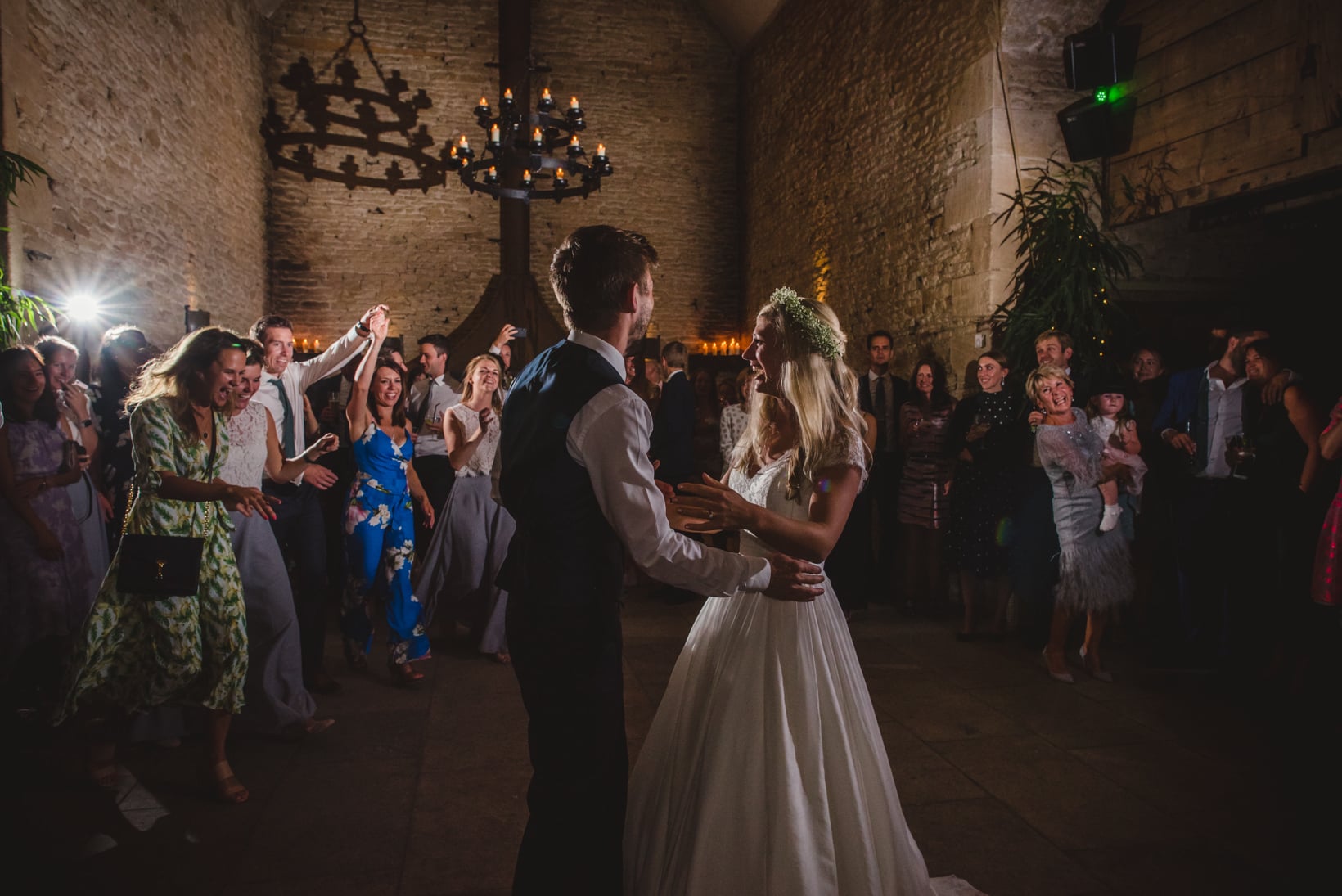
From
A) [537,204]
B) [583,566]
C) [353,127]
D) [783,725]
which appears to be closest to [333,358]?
[583,566]

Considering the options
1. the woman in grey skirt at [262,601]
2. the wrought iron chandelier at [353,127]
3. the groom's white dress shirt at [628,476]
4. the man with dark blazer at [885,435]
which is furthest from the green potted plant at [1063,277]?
the wrought iron chandelier at [353,127]

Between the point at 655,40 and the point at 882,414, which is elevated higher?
the point at 655,40

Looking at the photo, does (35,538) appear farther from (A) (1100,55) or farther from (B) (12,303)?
(A) (1100,55)

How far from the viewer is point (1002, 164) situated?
5.46 metres

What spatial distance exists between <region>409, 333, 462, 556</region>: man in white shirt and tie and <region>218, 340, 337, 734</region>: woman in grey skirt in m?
1.45

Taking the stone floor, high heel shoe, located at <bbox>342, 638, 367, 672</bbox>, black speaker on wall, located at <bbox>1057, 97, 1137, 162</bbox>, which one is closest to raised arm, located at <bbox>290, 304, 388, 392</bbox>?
high heel shoe, located at <bbox>342, 638, 367, 672</bbox>

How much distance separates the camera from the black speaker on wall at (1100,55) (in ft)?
17.2

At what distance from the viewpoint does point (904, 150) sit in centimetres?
673

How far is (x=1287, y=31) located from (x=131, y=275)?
26.4 feet

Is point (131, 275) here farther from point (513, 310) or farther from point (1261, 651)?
point (1261, 651)

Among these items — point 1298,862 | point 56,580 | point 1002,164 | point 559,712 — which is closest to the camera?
point 559,712

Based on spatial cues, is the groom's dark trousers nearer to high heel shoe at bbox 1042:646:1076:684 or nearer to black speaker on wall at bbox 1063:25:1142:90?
high heel shoe at bbox 1042:646:1076:684

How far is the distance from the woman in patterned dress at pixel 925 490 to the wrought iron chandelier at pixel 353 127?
7.51 metres

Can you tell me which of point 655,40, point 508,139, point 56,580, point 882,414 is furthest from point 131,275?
point 655,40
